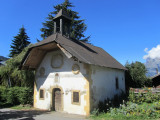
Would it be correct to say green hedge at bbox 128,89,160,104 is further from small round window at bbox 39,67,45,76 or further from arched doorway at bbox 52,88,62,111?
small round window at bbox 39,67,45,76

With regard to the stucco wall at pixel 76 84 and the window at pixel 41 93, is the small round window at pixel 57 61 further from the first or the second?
the window at pixel 41 93

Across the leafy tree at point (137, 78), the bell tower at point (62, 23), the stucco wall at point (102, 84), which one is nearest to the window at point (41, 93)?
the stucco wall at point (102, 84)

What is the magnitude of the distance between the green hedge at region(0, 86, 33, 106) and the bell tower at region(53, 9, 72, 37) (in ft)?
23.3

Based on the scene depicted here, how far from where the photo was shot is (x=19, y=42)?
3020cm

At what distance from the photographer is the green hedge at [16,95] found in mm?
13805

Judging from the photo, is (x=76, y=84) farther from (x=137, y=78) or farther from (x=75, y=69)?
(x=137, y=78)

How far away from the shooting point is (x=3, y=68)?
53.7 ft

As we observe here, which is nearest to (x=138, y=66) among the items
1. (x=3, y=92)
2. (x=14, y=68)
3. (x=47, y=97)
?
(x=47, y=97)

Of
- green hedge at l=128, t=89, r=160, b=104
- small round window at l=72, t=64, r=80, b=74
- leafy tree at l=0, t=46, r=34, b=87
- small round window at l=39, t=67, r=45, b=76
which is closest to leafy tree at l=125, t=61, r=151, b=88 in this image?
green hedge at l=128, t=89, r=160, b=104

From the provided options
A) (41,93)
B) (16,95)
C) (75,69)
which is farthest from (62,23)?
(16,95)

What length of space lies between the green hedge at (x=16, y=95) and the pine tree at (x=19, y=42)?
1546 cm

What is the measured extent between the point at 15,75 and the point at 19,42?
56.3 ft

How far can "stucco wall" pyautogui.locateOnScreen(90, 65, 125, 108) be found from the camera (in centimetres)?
1021

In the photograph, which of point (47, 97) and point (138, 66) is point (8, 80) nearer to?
point (47, 97)
